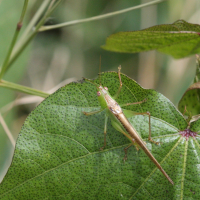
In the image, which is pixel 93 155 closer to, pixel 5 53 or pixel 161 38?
pixel 161 38

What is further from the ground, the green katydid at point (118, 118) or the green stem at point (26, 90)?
the green stem at point (26, 90)

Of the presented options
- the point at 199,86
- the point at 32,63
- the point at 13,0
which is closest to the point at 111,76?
the point at 199,86

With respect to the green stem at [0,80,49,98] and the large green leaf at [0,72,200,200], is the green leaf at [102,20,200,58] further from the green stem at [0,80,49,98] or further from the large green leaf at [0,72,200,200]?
the green stem at [0,80,49,98]

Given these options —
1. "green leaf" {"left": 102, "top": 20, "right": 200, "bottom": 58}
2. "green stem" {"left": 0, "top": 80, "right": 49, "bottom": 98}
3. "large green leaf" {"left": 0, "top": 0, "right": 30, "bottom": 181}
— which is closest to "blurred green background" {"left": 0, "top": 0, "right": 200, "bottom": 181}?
"large green leaf" {"left": 0, "top": 0, "right": 30, "bottom": 181}

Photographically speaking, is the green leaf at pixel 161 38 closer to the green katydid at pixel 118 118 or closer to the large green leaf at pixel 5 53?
the green katydid at pixel 118 118

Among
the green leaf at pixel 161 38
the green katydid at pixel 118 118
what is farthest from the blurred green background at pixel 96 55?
the green katydid at pixel 118 118

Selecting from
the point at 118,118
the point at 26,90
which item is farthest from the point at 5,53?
the point at 118,118
